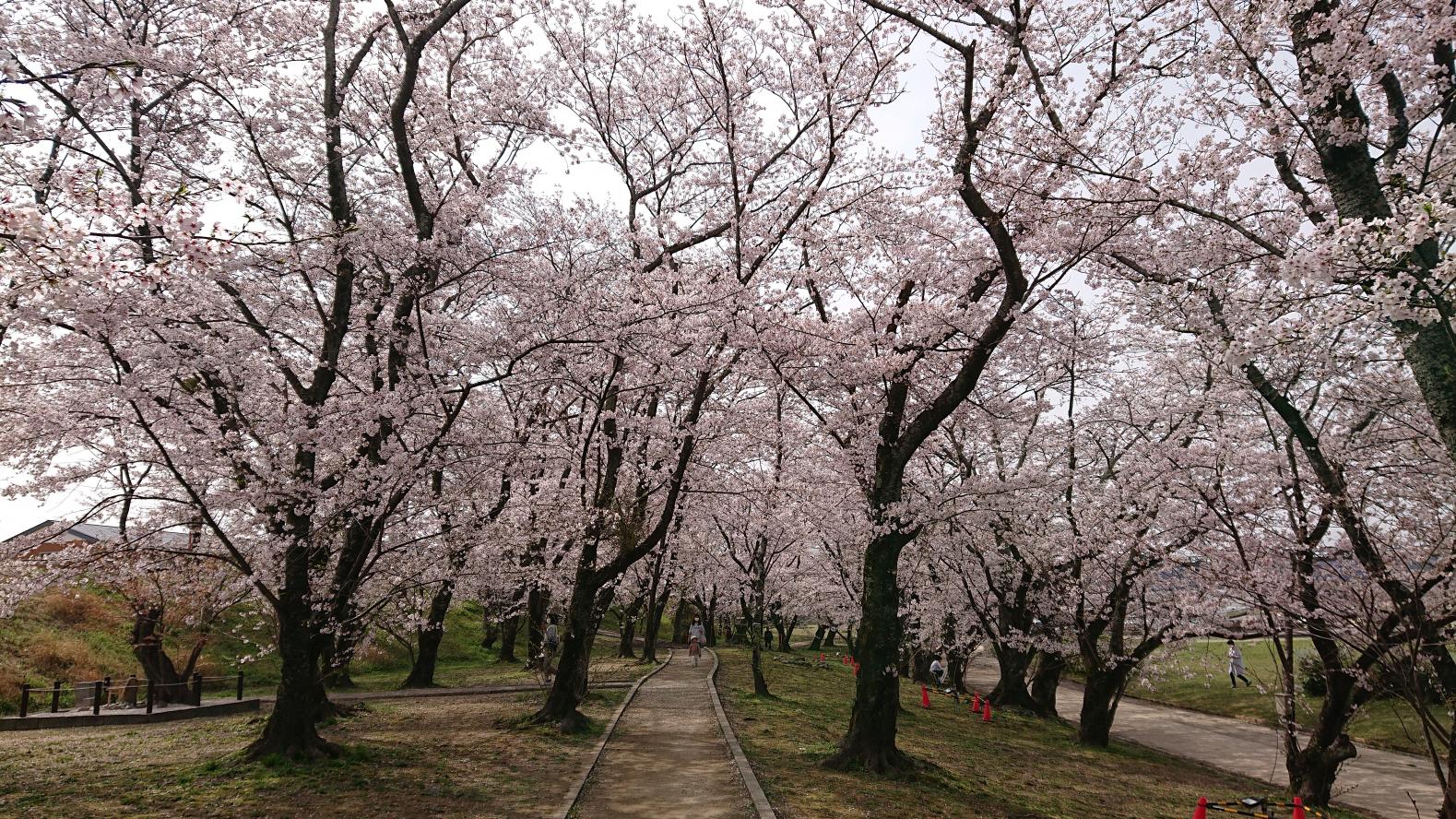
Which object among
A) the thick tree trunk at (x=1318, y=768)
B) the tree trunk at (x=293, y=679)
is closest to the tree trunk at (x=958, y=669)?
the thick tree trunk at (x=1318, y=768)

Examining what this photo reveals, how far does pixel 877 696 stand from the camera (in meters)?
10.9

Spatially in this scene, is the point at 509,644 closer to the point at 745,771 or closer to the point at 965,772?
the point at 745,771

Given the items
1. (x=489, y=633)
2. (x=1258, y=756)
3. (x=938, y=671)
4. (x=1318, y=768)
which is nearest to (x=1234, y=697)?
(x=1258, y=756)

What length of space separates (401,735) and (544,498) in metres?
5.51

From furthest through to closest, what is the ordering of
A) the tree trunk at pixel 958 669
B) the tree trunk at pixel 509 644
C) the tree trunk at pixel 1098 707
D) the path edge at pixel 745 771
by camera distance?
1. the tree trunk at pixel 509 644
2. the tree trunk at pixel 958 669
3. the tree trunk at pixel 1098 707
4. the path edge at pixel 745 771

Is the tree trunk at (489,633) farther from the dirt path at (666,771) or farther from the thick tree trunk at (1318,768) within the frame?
the thick tree trunk at (1318,768)

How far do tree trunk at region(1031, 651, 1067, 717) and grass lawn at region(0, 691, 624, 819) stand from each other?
45.8 feet

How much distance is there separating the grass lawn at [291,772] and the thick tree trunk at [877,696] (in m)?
4.27

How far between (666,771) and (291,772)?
5.10m

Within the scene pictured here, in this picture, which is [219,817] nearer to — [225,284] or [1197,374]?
[225,284]

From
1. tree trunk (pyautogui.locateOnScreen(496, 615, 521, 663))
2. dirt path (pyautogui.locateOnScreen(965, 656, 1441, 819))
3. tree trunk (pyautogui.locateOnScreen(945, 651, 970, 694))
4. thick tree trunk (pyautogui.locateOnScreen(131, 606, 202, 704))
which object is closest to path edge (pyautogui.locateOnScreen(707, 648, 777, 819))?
dirt path (pyautogui.locateOnScreen(965, 656, 1441, 819))

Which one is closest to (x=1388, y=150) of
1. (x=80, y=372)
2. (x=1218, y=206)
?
(x=1218, y=206)

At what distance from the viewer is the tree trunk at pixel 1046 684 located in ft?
69.2

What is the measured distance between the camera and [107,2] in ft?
33.3
